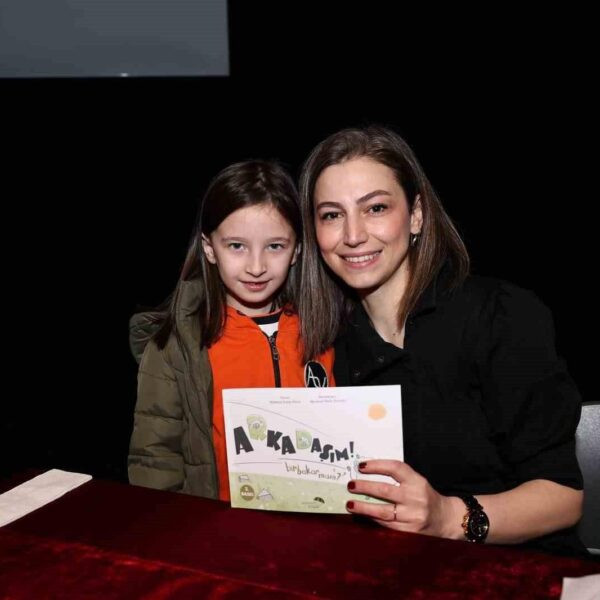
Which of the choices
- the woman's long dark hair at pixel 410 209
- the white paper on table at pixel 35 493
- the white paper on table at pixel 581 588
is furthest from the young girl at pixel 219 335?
the white paper on table at pixel 581 588

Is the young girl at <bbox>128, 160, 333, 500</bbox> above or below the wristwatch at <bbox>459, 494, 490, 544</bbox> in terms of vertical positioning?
above

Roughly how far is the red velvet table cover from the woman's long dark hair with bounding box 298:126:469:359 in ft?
2.63

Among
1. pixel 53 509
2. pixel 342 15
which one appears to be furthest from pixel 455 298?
pixel 342 15

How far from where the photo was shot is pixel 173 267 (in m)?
5.77

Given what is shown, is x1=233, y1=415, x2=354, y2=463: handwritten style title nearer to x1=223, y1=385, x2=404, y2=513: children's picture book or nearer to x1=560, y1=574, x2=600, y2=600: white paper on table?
x1=223, y1=385, x2=404, y2=513: children's picture book

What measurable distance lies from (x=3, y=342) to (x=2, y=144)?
1788mm

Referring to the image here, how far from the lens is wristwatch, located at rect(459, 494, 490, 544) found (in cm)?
139

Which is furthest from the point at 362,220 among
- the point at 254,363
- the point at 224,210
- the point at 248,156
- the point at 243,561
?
the point at 248,156

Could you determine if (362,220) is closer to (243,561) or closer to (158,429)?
(158,429)

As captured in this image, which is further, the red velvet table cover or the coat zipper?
the coat zipper

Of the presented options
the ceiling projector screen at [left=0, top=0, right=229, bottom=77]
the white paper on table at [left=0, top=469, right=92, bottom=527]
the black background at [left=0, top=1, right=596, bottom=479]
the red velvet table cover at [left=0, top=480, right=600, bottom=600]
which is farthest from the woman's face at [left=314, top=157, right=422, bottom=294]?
the ceiling projector screen at [left=0, top=0, right=229, bottom=77]

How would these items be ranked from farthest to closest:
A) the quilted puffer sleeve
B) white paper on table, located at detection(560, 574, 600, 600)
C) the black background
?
the black background
the quilted puffer sleeve
white paper on table, located at detection(560, 574, 600, 600)

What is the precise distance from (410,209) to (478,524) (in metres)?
0.86

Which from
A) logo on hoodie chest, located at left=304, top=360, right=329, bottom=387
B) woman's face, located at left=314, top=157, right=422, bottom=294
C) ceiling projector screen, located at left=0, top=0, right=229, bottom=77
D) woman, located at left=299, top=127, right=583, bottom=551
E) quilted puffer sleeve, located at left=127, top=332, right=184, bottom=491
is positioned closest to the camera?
woman, located at left=299, top=127, right=583, bottom=551
